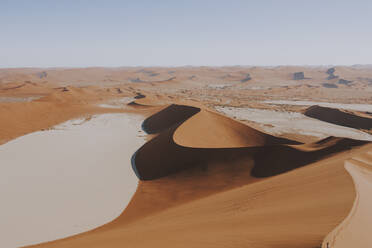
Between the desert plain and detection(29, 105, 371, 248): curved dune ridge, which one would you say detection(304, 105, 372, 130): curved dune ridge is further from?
detection(29, 105, 371, 248): curved dune ridge

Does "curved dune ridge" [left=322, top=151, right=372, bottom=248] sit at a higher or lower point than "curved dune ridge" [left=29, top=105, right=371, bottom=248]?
higher

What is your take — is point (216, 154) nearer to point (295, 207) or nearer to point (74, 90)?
point (295, 207)

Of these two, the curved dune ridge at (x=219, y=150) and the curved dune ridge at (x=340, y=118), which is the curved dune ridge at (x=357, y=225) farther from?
the curved dune ridge at (x=340, y=118)

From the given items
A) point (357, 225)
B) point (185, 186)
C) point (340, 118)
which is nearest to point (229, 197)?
point (185, 186)

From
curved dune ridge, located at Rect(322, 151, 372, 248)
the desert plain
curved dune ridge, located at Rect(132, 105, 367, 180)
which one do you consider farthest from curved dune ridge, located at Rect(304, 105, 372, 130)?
curved dune ridge, located at Rect(322, 151, 372, 248)

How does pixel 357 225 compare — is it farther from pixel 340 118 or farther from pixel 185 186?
pixel 340 118

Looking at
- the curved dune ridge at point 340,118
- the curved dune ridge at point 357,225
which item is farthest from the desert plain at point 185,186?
the curved dune ridge at point 340,118

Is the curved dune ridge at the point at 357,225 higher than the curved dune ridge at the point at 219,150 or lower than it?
higher
